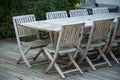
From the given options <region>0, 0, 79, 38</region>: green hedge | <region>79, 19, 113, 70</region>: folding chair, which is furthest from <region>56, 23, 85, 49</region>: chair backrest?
<region>0, 0, 79, 38</region>: green hedge

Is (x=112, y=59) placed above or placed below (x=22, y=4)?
below

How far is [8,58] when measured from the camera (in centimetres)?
623

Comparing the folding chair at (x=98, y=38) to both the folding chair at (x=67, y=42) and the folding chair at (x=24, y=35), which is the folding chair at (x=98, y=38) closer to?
the folding chair at (x=67, y=42)

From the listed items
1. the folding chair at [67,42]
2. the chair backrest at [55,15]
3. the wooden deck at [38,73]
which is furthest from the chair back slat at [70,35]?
the chair backrest at [55,15]

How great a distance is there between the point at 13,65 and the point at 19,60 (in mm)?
162

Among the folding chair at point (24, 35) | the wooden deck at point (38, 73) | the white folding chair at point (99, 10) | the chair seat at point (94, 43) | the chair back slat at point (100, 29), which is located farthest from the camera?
the white folding chair at point (99, 10)

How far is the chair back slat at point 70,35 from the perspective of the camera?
4.68 meters

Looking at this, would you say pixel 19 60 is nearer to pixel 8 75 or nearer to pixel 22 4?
pixel 8 75

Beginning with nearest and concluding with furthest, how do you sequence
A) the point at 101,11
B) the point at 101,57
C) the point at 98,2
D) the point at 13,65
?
the point at 13,65 → the point at 101,57 → the point at 101,11 → the point at 98,2

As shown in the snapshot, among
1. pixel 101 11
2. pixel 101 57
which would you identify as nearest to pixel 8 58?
pixel 101 57

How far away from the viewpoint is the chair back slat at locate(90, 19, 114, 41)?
512 centimetres

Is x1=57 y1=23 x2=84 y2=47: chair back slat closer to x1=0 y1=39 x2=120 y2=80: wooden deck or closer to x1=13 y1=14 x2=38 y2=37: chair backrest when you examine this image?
x1=0 y1=39 x2=120 y2=80: wooden deck

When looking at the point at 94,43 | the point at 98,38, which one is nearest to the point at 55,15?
the point at 94,43

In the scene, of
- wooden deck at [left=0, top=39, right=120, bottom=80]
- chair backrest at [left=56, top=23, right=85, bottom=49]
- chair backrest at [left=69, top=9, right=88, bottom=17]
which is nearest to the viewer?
chair backrest at [left=56, top=23, right=85, bottom=49]
